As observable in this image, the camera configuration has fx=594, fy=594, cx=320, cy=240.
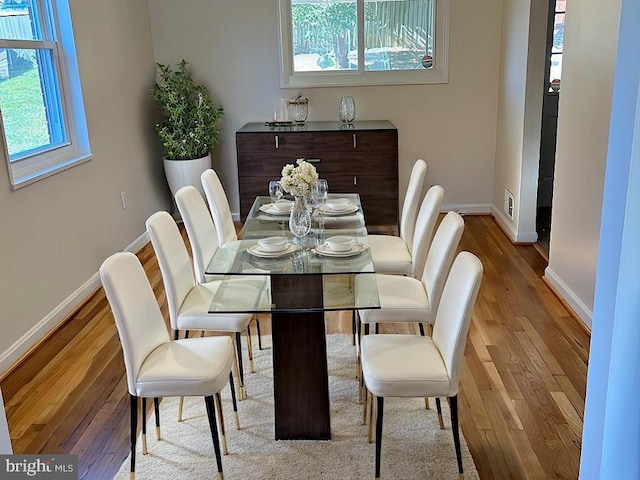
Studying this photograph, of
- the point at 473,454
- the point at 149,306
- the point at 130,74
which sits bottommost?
the point at 473,454

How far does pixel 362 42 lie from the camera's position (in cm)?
548

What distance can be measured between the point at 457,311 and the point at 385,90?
3.89m

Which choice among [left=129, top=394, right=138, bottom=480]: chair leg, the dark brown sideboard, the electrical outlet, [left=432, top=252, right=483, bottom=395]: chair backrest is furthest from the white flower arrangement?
the electrical outlet

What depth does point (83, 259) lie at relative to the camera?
156 inches

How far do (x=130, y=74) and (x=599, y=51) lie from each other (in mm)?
3536

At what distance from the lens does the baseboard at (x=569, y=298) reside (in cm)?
341

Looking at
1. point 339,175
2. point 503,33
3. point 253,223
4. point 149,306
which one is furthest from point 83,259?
point 503,33

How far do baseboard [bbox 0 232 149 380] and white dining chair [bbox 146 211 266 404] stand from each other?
1.05m

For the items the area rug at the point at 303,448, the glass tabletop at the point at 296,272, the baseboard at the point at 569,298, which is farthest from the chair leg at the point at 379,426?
the baseboard at the point at 569,298

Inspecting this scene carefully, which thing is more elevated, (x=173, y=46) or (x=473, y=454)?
(x=173, y=46)

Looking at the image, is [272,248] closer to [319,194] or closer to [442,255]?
[319,194]

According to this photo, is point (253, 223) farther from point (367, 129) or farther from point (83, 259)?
point (367, 129)

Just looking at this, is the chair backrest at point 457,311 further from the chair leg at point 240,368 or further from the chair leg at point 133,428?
the chair leg at point 133,428

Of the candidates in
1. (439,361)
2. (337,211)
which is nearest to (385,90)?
(337,211)
